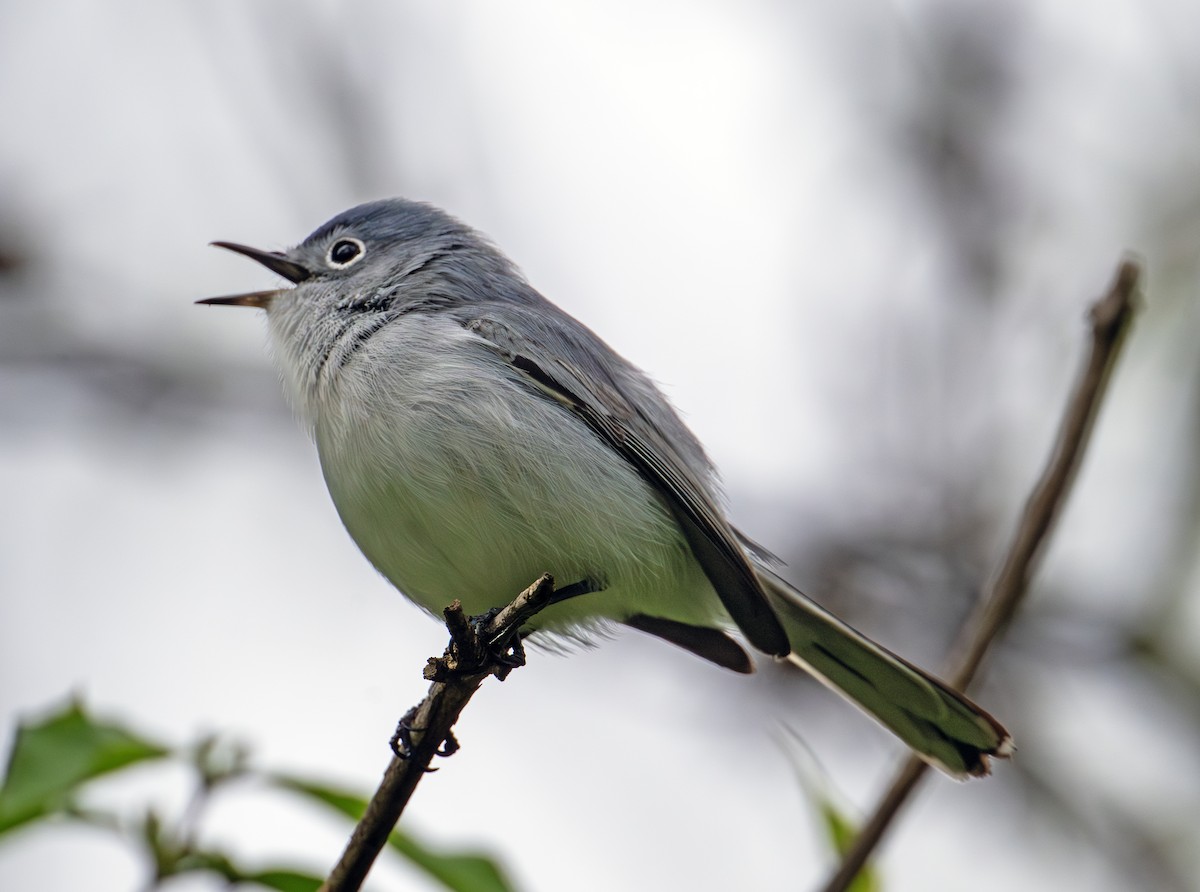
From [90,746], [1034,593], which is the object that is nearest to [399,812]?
[90,746]

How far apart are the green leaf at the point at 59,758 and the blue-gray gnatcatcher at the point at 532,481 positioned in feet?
2.83

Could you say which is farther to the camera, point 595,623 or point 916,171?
point 916,171

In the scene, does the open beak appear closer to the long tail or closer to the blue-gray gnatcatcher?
the blue-gray gnatcatcher

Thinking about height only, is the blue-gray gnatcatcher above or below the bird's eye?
below

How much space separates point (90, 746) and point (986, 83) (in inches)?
212

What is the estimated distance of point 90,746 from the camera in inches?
88.0

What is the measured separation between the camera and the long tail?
3.02 metres

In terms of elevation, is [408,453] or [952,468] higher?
[952,468]

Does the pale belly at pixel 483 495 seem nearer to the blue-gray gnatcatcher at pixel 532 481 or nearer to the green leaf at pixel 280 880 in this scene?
the blue-gray gnatcatcher at pixel 532 481

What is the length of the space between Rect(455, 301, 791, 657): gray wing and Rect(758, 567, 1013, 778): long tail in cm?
23

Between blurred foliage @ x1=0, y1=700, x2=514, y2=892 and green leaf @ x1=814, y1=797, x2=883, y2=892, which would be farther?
green leaf @ x1=814, y1=797, x2=883, y2=892

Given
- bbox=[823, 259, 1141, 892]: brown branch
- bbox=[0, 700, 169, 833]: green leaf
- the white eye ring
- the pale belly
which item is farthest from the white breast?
bbox=[823, 259, 1141, 892]: brown branch

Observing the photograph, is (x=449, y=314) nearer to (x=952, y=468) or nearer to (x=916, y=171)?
(x=952, y=468)

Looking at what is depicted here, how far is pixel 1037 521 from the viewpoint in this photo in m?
2.02
